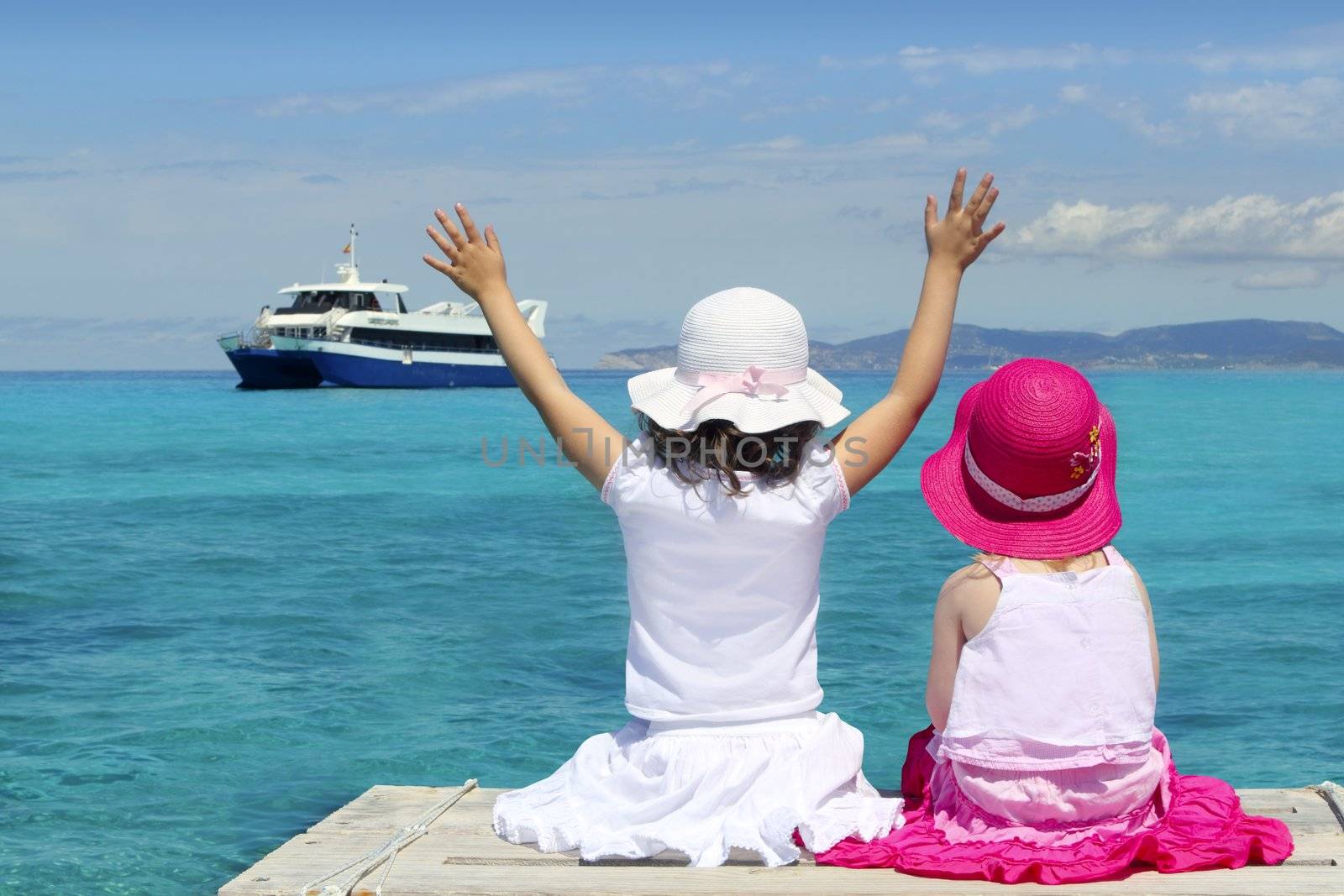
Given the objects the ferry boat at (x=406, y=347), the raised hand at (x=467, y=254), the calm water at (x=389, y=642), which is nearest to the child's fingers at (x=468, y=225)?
the raised hand at (x=467, y=254)

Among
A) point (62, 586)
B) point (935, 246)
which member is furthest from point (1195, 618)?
point (62, 586)

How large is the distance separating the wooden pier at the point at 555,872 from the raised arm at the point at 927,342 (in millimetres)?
785

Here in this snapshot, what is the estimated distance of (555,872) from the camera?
269 centimetres

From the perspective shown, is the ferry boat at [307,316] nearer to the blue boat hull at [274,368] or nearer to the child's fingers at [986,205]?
the blue boat hull at [274,368]

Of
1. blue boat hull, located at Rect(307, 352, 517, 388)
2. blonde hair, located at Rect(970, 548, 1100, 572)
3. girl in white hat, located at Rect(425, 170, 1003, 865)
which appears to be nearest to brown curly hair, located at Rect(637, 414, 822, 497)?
girl in white hat, located at Rect(425, 170, 1003, 865)

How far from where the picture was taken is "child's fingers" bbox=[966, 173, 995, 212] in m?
2.97

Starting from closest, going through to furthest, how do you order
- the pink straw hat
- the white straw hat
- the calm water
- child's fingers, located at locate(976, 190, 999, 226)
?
the pink straw hat, the white straw hat, child's fingers, located at locate(976, 190, 999, 226), the calm water

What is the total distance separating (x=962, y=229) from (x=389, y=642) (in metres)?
6.52

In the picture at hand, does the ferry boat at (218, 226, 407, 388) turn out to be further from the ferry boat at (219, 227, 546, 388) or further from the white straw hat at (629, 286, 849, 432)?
the white straw hat at (629, 286, 849, 432)

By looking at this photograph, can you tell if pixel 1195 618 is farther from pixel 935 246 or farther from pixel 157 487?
pixel 157 487

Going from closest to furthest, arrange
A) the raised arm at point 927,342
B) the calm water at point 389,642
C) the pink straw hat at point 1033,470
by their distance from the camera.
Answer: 1. the pink straw hat at point 1033,470
2. the raised arm at point 927,342
3. the calm water at point 389,642

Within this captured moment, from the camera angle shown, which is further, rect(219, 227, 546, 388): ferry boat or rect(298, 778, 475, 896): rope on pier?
rect(219, 227, 546, 388): ferry boat

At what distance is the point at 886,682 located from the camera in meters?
7.50

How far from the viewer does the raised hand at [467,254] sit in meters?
2.97
